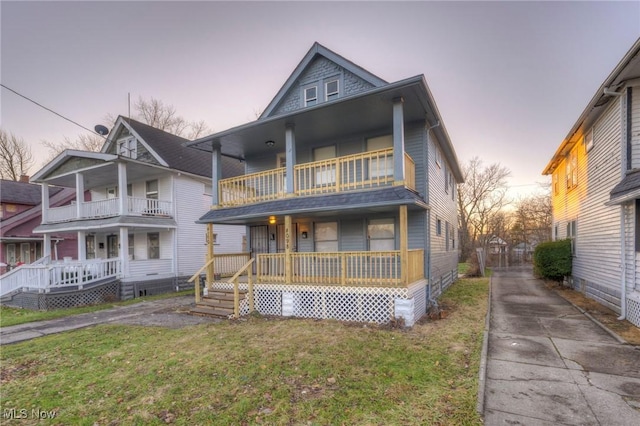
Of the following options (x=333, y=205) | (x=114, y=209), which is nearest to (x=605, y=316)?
(x=333, y=205)

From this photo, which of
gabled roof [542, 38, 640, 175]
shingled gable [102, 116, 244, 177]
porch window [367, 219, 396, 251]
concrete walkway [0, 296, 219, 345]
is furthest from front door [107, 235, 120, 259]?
gabled roof [542, 38, 640, 175]

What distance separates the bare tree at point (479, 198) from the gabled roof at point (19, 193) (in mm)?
41688

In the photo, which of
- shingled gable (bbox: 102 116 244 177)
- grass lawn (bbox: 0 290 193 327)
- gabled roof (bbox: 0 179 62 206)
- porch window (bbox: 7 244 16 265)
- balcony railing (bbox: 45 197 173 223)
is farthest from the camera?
gabled roof (bbox: 0 179 62 206)

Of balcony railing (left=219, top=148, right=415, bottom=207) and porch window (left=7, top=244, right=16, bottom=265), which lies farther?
porch window (left=7, top=244, right=16, bottom=265)

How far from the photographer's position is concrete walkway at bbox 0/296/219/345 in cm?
845

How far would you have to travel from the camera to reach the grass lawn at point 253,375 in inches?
153

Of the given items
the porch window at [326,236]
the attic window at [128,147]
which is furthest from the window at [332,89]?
the attic window at [128,147]

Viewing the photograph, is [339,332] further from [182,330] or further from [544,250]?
[544,250]

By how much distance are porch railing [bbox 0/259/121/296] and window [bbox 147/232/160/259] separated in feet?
8.41

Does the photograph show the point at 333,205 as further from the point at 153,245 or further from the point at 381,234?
the point at 153,245

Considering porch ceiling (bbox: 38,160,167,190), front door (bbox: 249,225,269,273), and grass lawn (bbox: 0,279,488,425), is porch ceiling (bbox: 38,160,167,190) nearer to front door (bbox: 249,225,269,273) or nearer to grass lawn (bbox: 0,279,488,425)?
front door (bbox: 249,225,269,273)

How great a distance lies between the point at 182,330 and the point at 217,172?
20.0 ft

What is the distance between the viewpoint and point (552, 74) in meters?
15.7

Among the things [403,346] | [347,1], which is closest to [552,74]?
[347,1]
